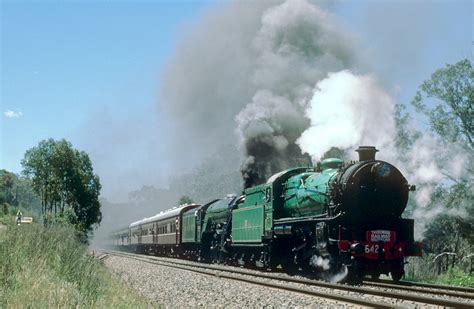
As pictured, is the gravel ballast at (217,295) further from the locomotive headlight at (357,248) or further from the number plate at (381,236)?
the number plate at (381,236)

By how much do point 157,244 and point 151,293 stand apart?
30.7 meters

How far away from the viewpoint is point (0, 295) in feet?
27.0

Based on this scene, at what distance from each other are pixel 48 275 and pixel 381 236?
907 cm

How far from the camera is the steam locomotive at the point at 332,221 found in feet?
52.9

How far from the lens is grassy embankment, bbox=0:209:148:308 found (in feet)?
27.3

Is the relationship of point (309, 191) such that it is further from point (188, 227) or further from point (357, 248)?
point (188, 227)

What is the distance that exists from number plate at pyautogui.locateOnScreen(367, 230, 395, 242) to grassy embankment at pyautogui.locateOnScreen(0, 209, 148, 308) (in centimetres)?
682

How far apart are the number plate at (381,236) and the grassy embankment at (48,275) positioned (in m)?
6.82

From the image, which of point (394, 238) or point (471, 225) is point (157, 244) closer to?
point (471, 225)

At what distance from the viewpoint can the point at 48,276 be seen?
10.6 meters

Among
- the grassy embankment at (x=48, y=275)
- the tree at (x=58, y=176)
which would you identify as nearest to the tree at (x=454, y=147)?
the grassy embankment at (x=48, y=275)

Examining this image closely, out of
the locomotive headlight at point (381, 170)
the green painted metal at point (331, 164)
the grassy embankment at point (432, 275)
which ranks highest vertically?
the green painted metal at point (331, 164)

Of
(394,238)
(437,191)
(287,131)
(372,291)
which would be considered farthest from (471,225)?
(372,291)

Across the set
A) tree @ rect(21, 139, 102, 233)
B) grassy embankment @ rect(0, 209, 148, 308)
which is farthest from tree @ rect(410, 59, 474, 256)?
tree @ rect(21, 139, 102, 233)
